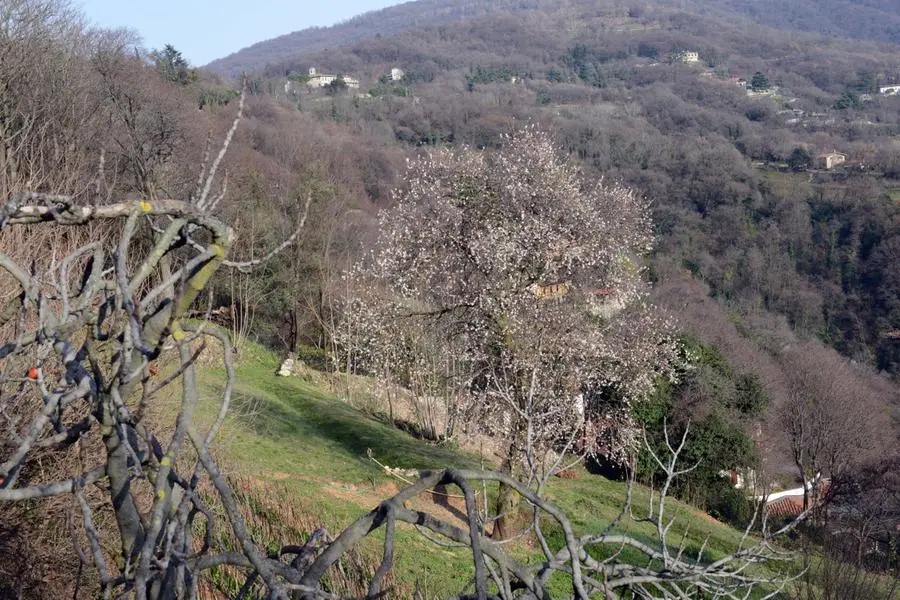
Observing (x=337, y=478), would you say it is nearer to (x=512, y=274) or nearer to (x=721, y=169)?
(x=512, y=274)

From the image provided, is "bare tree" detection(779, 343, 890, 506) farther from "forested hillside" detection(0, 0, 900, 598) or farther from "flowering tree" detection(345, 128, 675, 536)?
"flowering tree" detection(345, 128, 675, 536)

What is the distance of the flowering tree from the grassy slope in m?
1.79

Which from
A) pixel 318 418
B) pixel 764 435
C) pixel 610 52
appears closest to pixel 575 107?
pixel 610 52

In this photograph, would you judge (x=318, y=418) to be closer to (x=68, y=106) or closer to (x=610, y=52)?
(x=68, y=106)

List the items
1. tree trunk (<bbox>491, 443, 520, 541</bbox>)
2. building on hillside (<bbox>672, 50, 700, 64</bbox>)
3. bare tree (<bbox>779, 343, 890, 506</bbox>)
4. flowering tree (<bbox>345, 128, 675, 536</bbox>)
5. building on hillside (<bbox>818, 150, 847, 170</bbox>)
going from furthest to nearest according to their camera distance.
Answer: building on hillside (<bbox>672, 50, 700, 64</bbox>) < building on hillside (<bbox>818, 150, 847, 170</bbox>) < bare tree (<bbox>779, 343, 890, 506</bbox>) < flowering tree (<bbox>345, 128, 675, 536</bbox>) < tree trunk (<bbox>491, 443, 520, 541</bbox>)

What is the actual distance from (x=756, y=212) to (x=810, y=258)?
22.6 ft

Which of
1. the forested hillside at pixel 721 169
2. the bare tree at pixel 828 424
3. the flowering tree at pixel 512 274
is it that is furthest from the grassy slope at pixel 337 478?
the bare tree at pixel 828 424

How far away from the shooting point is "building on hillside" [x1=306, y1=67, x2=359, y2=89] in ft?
355

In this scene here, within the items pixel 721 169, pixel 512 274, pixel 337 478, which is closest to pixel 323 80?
pixel 721 169

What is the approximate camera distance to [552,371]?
41.3ft

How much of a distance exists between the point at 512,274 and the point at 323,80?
358 ft

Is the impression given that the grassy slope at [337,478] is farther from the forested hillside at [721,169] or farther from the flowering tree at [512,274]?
the forested hillside at [721,169]

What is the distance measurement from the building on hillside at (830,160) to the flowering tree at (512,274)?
69.6 m

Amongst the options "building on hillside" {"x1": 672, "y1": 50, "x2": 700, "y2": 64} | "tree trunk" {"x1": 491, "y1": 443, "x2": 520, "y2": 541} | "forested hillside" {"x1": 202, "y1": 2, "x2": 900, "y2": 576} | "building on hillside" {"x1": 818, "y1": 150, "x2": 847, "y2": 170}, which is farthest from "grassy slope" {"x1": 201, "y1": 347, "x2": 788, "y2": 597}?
"building on hillside" {"x1": 672, "y1": 50, "x2": 700, "y2": 64}
